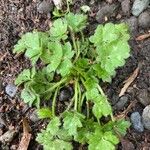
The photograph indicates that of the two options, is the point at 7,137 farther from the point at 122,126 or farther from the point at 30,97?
the point at 122,126

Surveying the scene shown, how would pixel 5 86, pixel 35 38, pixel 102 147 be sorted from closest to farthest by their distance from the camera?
pixel 102 147 < pixel 35 38 < pixel 5 86

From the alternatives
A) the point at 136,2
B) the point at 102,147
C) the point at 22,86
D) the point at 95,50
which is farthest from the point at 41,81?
the point at 136,2

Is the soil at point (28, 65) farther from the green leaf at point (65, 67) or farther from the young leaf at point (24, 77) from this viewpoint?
the green leaf at point (65, 67)

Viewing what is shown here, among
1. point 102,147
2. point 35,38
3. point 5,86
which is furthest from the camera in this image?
point 5,86

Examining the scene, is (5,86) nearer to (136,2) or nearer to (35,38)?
(35,38)

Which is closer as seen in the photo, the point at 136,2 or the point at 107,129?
the point at 107,129

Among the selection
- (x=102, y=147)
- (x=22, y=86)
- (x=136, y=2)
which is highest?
(x=136, y=2)

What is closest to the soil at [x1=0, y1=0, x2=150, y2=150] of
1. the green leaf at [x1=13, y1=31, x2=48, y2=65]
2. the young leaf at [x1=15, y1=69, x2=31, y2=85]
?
the young leaf at [x1=15, y1=69, x2=31, y2=85]
